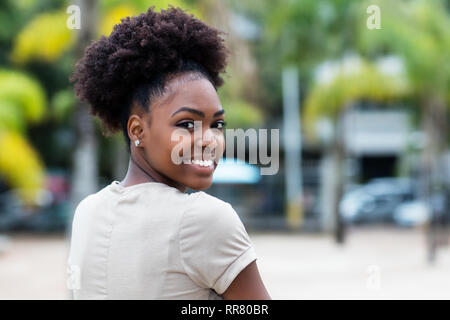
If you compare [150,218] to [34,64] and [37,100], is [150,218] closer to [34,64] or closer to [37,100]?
[37,100]

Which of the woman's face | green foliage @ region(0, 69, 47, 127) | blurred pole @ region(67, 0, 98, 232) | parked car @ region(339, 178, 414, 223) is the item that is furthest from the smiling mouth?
parked car @ region(339, 178, 414, 223)

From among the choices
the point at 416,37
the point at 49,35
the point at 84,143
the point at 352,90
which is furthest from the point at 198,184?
the point at 352,90

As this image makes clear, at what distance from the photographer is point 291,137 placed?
28.3 m

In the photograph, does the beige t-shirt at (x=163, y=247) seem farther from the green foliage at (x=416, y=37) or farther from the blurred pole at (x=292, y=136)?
the blurred pole at (x=292, y=136)

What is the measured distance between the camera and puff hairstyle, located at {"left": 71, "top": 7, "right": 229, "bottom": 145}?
1.57 metres

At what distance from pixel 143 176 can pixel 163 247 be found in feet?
0.80

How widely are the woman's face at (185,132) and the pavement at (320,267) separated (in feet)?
11.9

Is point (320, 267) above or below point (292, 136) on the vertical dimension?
below

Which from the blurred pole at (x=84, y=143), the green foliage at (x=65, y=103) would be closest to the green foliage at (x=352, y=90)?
the green foliage at (x=65, y=103)

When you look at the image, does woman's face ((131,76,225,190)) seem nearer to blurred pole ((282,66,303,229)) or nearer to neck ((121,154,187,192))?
neck ((121,154,187,192))

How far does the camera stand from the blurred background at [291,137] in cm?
970

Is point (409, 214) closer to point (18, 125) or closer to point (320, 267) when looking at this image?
point (320, 267)

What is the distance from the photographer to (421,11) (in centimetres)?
1572

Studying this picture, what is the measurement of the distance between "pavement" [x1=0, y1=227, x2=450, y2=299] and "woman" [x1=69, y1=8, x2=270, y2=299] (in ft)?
11.6
